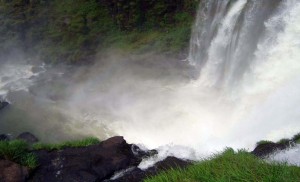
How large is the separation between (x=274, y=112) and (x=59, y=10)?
25193 mm

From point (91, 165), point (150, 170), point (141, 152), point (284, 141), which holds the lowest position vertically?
point (150, 170)

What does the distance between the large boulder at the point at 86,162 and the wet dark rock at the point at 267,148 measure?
4.71 m

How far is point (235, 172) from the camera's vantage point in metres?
7.45

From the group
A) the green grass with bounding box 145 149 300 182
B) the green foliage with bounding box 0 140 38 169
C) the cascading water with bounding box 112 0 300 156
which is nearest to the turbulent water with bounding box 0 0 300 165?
the cascading water with bounding box 112 0 300 156

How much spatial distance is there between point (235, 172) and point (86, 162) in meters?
9.63

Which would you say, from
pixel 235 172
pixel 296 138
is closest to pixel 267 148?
pixel 296 138

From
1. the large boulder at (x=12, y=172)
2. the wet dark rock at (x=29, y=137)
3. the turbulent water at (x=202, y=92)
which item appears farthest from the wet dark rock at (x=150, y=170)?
the wet dark rock at (x=29, y=137)

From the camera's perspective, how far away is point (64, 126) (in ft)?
82.7

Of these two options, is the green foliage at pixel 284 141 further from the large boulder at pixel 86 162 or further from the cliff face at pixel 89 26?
the cliff face at pixel 89 26

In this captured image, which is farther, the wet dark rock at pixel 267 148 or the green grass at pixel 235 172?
the wet dark rock at pixel 267 148

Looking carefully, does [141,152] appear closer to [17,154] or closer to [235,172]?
[17,154]

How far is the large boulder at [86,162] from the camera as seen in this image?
608 inches

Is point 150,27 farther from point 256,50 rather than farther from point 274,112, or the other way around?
point 274,112

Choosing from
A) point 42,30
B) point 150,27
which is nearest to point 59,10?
point 42,30
